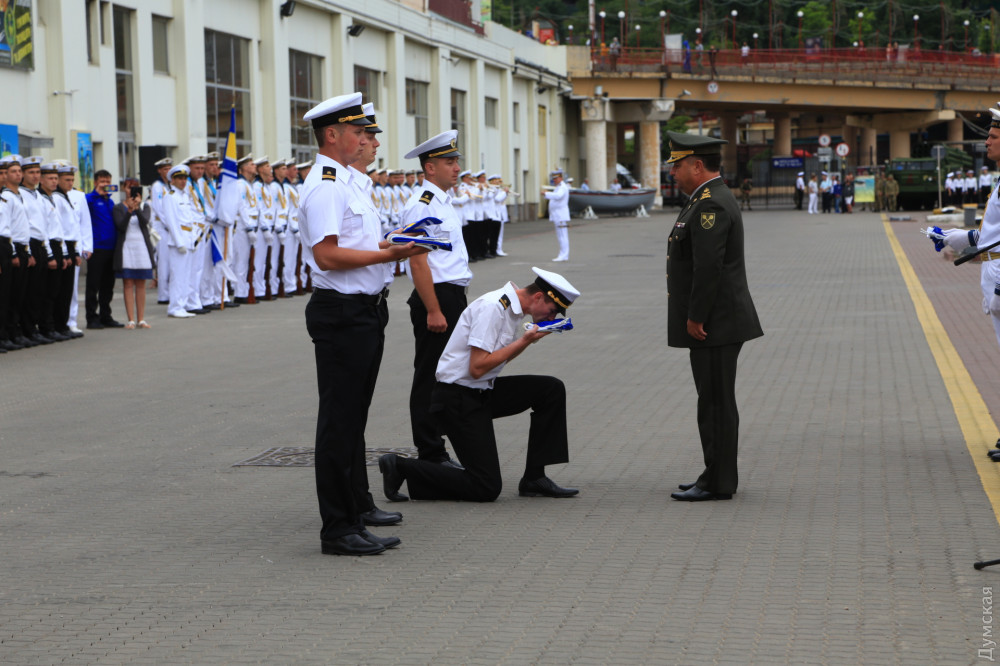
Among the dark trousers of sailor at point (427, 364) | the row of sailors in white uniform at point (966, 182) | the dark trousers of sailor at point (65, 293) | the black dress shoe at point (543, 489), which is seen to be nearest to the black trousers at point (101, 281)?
the dark trousers of sailor at point (65, 293)

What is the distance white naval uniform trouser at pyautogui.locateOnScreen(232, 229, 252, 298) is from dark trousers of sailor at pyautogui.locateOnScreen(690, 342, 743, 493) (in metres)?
14.7

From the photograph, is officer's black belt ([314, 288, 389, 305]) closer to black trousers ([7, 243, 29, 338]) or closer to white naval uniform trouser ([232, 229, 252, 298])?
black trousers ([7, 243, 29, 338])

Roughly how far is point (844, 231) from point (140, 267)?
1137 inches

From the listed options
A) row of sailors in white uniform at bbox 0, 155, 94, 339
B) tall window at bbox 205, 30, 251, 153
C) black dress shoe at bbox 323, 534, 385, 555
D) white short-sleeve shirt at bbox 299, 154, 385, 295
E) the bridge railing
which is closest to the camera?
white short-sleeve shirt at bbox 299, 154, 385, 295

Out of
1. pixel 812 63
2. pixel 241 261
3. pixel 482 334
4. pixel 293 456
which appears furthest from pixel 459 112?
pixel 482 334

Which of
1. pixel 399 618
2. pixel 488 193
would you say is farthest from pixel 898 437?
pixel 488 193

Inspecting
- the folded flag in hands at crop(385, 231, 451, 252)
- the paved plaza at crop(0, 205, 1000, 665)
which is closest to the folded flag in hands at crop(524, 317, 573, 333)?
the paved plaza at crop(0, 205, 1000, 665)

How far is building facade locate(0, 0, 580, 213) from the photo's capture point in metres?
24.9

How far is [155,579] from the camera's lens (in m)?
5.87

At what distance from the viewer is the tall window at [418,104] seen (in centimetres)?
4441

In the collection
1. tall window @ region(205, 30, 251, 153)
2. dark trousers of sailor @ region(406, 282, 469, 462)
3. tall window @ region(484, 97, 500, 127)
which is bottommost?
dark trousers of sailor @ region(406, 282, 469, 462)

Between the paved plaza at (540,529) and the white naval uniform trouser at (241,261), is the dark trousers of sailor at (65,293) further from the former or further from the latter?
the white naval uniform trouser at (241,261)

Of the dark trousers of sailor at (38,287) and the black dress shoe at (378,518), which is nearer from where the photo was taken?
the black dress shoe at (378,518)

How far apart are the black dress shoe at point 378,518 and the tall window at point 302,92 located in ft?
94.9
